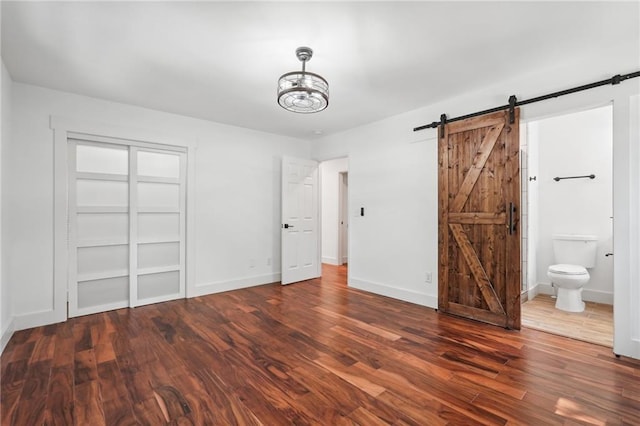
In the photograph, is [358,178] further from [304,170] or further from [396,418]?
[396,418]

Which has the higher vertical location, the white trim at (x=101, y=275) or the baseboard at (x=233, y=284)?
the white trim at (x=101, y=275)

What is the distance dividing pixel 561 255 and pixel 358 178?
3.02m

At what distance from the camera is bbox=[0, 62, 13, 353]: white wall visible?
2674 mm

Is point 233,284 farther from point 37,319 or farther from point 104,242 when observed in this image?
point 37,319

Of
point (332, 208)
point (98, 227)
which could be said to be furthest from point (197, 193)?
point (332, 208)

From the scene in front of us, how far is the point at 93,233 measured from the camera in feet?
11.9

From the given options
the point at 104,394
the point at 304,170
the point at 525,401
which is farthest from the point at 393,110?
the point at 104,394

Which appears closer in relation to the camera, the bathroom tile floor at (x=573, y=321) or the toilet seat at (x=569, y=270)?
the bathroom tile floor at (x=573, y=321)

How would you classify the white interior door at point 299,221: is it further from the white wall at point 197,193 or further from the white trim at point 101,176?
the white trim at point 101,176

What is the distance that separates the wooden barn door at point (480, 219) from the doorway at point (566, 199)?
2.52ft

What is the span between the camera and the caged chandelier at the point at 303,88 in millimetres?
2320

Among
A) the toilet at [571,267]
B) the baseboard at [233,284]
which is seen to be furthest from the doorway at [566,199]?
the baseboard at [233,284]

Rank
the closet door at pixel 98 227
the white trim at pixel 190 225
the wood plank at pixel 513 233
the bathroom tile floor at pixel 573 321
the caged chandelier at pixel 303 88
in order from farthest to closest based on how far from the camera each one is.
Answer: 1. the white trim at pixel 190 225
2. the closet door at pixel 98 227
3. the wood plank at pixel 513 233
4. the bathroom tile floor at pixel 573 321
5. the caged chandelier at pixel 303 88

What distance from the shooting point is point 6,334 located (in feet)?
9.09
